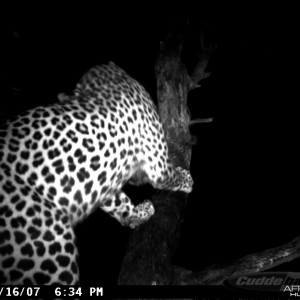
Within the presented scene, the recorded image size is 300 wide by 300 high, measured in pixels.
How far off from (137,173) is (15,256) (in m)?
1.27

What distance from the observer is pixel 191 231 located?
1018 centimetres

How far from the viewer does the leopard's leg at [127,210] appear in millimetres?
2354

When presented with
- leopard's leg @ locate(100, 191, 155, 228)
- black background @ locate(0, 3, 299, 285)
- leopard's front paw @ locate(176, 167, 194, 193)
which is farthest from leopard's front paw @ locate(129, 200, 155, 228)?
black background @ locate(0, 3, 299, 285)

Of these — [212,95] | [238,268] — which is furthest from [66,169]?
[212,95]

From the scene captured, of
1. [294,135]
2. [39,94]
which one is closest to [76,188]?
[39,94]

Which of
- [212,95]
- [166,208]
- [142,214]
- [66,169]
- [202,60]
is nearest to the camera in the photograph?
[66,169]

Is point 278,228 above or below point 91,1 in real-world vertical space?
below

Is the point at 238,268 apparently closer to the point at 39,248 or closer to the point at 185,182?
the point at 185,182

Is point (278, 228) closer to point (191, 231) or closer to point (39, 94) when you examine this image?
point (191, 231)

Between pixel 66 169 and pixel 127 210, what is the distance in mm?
868

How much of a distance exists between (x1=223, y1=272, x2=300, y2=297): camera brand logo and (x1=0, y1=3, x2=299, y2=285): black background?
2002 mm

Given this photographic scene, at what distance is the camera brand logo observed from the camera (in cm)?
180

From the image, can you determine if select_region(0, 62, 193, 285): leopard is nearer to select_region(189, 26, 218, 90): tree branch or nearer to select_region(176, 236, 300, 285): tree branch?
select_region(176, 236, 300, 285): tree branch

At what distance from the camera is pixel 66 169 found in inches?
67.2
